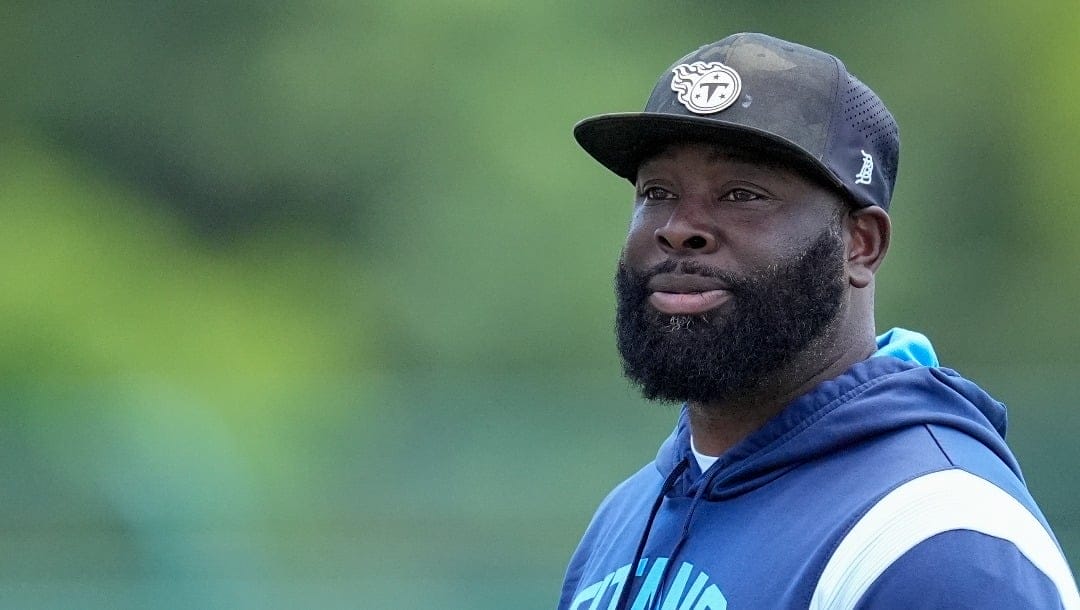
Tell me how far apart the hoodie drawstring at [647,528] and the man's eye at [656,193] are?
37 cm

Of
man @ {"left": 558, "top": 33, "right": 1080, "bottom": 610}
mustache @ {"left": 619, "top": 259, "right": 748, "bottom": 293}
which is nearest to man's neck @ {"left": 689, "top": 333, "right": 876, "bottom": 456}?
man @ {"left": 558, "top": 33, "right": 1080, "bottom": 610}

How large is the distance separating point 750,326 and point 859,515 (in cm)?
34

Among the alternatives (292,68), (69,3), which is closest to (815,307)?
(292,68)

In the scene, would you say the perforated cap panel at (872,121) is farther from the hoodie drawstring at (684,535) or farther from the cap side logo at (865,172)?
the hoodie drawstring at (684,535)

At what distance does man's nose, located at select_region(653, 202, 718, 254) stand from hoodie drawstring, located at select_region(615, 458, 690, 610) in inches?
12.2

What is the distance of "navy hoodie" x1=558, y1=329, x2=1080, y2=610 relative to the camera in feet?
4.75

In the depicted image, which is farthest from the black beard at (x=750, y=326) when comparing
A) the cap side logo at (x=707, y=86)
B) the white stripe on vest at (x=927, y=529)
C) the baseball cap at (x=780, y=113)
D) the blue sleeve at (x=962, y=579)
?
the blue sleeve at (x=962, y=579)

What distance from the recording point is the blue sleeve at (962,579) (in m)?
1.40

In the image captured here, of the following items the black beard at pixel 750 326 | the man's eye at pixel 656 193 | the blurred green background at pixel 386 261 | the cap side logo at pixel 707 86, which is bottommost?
the black beard at pixel 750 326

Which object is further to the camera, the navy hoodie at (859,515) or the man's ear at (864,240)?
the man's ear at (864,240)

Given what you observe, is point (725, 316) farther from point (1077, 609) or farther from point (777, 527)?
point (1077, 609)

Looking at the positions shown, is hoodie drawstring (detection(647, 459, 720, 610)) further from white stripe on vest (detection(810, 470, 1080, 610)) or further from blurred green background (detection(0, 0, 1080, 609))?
blurred green background (detection(0, 0, 1080, 609))

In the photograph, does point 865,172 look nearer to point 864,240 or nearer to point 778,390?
point 864,240

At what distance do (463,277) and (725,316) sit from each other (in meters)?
8.37
